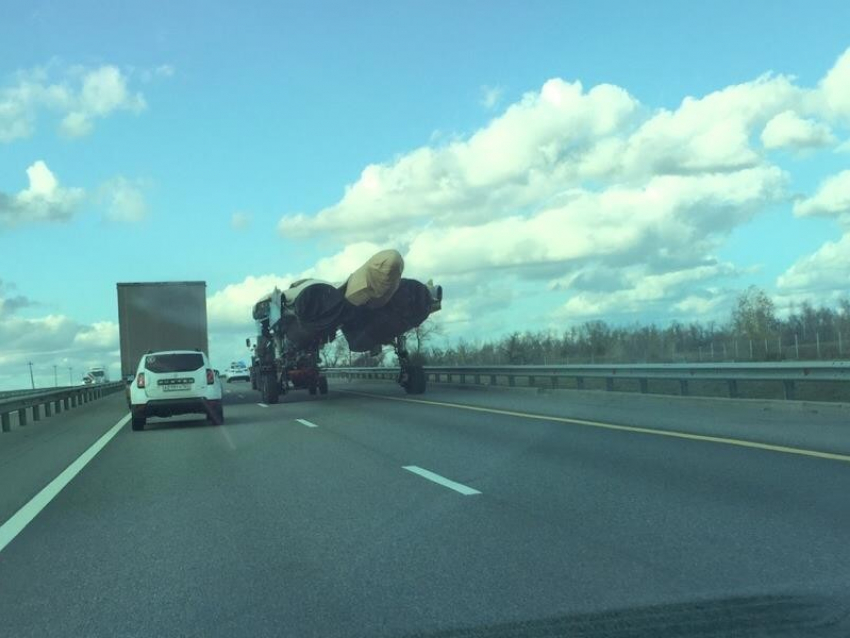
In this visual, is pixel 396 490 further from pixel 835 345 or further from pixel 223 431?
pixel 835 345

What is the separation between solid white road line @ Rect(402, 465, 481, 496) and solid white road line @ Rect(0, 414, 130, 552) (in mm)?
4271

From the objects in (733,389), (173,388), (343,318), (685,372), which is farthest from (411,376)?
(733,389)

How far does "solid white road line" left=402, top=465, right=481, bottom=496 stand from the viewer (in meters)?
9.77

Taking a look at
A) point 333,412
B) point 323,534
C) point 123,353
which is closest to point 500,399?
point 333,412

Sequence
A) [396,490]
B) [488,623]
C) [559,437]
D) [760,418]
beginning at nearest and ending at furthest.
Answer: [488,623]
[396,490]
[559,437]
[760,418]

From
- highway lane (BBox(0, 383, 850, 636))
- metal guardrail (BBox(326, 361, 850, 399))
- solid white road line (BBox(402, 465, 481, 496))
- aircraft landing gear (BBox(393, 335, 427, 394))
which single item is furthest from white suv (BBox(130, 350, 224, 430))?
aircraft landing gear (BBox(393, 335, 427, 394))

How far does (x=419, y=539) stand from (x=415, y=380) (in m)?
24.0

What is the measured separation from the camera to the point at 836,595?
540 cm

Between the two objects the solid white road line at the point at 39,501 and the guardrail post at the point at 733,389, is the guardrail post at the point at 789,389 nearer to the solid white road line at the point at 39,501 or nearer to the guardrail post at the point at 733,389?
the guardrail post at the point at 733,389

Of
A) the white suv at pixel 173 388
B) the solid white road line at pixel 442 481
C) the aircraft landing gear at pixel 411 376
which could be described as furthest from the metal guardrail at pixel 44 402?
the solid white road line at pixel 442 481

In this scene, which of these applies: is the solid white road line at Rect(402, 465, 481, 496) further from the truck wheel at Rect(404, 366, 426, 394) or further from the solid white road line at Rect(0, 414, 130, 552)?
Answer: the truck wheel at Rect(404, 366, 426, 394)

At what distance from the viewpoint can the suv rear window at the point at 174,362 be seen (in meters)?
21.0

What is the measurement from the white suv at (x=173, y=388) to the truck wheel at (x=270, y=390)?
8316mm

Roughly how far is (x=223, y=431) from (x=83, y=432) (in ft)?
13.3
